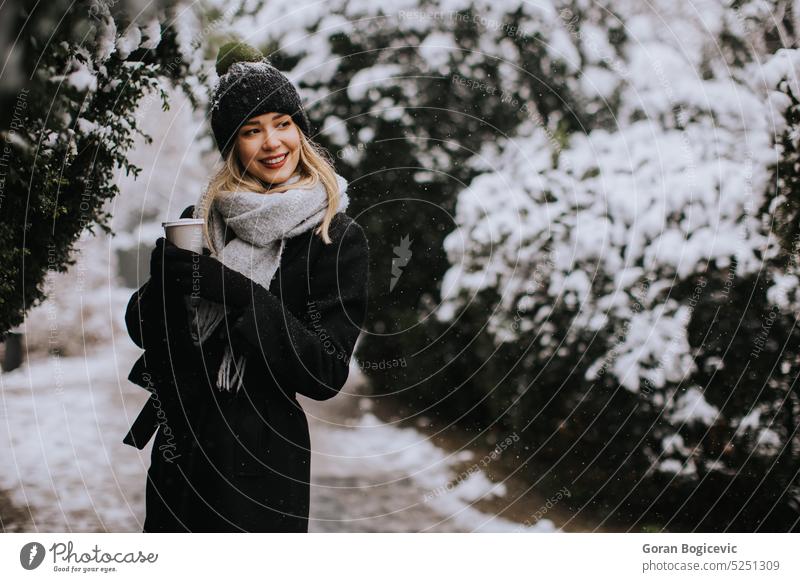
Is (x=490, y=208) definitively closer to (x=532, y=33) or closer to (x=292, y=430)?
(x=532, y=33)

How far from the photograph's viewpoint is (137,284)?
226cm

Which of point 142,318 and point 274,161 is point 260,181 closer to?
point 274,161

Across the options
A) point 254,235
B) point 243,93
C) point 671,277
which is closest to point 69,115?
point 243,93

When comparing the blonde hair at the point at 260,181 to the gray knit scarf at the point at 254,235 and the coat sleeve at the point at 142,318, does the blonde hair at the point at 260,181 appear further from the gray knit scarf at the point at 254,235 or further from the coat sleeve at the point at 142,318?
the coat sleeve at the point at 142,318

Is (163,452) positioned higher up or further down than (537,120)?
further down

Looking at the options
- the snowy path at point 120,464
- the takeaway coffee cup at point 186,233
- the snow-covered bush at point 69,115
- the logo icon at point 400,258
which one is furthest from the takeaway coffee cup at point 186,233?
the logo icon at point 400,258

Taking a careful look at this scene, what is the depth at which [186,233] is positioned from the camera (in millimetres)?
1564

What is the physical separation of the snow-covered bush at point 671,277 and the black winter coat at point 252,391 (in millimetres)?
966

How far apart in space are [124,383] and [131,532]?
1.55ft

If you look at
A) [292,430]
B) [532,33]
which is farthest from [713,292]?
[292,430]

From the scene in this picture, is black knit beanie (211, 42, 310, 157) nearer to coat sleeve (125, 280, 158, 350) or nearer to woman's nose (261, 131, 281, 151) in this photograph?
woman's nose (261, 131, 281, 151)

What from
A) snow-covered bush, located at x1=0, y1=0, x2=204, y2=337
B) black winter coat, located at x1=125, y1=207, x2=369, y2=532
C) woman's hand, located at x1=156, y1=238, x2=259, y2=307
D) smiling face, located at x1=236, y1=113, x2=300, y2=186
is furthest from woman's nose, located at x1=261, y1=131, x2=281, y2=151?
snow-covered bush, located at x1=0, y1=0, x2=204, y2=337
